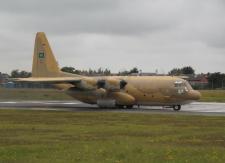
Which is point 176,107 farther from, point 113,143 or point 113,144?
point 113,144

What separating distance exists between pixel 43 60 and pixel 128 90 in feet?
37.4

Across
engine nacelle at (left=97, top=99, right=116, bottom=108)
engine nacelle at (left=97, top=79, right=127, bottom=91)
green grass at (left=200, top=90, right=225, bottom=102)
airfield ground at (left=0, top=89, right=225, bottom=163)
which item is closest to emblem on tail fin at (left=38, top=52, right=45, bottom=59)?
engine nacelle at (left=97, top=79, right=127, bottom=91)

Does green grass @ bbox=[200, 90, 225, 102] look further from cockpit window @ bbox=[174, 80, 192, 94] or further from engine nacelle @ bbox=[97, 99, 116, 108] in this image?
cockpit window @ bbox=[174, 80, 192, 94]

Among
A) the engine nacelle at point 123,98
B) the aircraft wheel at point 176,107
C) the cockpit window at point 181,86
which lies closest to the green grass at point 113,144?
the cockpit window at point 181,86

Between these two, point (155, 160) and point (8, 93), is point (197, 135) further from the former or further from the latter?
point (8, 93)

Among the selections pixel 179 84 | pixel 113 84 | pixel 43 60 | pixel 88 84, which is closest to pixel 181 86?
pixel 179 84

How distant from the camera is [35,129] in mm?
25281

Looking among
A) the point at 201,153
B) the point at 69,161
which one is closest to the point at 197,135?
the point at 201,153

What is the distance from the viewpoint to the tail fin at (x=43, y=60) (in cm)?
5528

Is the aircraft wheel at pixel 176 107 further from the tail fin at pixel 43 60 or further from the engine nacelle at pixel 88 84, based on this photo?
the tail fin at pixel 43 60

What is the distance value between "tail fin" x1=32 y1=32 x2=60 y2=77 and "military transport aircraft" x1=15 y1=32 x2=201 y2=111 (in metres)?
0.95

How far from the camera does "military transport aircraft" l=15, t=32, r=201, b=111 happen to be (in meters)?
46.6

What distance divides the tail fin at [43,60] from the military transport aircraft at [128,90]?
3.10 ft

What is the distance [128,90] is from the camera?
1934 inches
